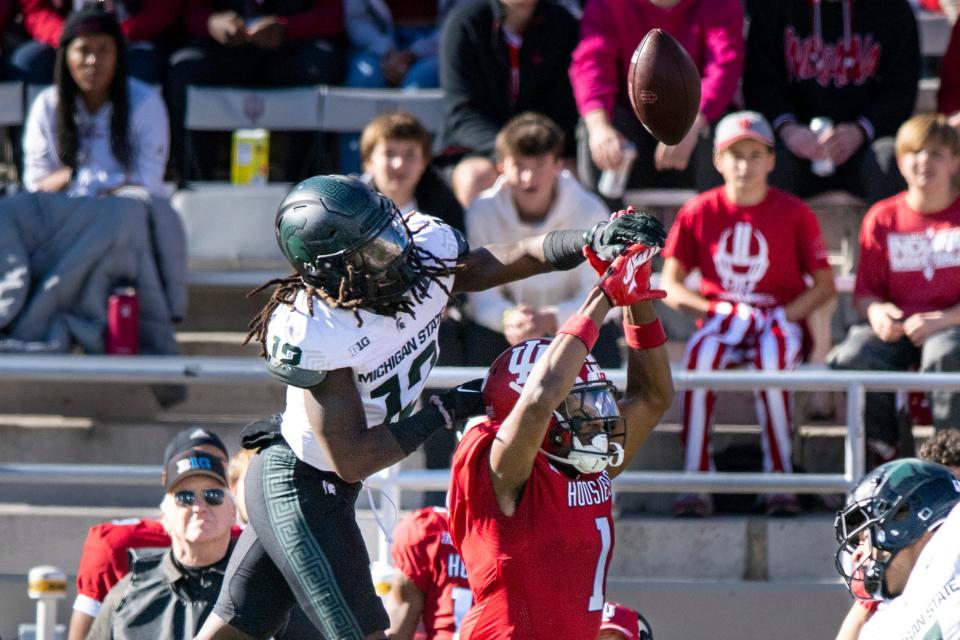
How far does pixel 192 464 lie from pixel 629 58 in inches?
105

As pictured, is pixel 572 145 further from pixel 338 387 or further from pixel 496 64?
pixel 338 387

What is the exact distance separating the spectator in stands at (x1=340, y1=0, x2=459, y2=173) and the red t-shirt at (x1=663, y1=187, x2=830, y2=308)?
6.53ft

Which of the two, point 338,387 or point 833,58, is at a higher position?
point 833,58

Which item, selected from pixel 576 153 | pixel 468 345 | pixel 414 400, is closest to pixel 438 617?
pixel 414 400

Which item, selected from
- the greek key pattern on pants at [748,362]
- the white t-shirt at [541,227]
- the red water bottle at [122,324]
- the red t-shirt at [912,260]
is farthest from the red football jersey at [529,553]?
the red water bottle at [122,324]

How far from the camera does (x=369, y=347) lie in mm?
3463

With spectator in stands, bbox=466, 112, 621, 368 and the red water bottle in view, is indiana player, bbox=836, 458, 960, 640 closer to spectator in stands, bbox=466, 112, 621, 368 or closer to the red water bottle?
spectator in stands, bbox=466, 112, 621, 368

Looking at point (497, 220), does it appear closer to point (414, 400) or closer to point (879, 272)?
point (879, 272)

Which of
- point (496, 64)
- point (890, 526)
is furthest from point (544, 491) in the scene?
point (496, 64)

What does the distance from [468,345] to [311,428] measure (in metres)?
2.01

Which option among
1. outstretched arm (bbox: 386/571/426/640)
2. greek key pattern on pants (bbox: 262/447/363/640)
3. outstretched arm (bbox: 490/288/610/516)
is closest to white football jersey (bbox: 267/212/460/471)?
greek key pattern on pants (bbox: 262/447/363/640)

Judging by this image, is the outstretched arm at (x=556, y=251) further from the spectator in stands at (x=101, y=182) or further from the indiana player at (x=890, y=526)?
the spectator in stands at (x=101, y=182)

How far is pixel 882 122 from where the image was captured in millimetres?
6211

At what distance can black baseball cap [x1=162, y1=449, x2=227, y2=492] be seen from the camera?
4.29 meters
